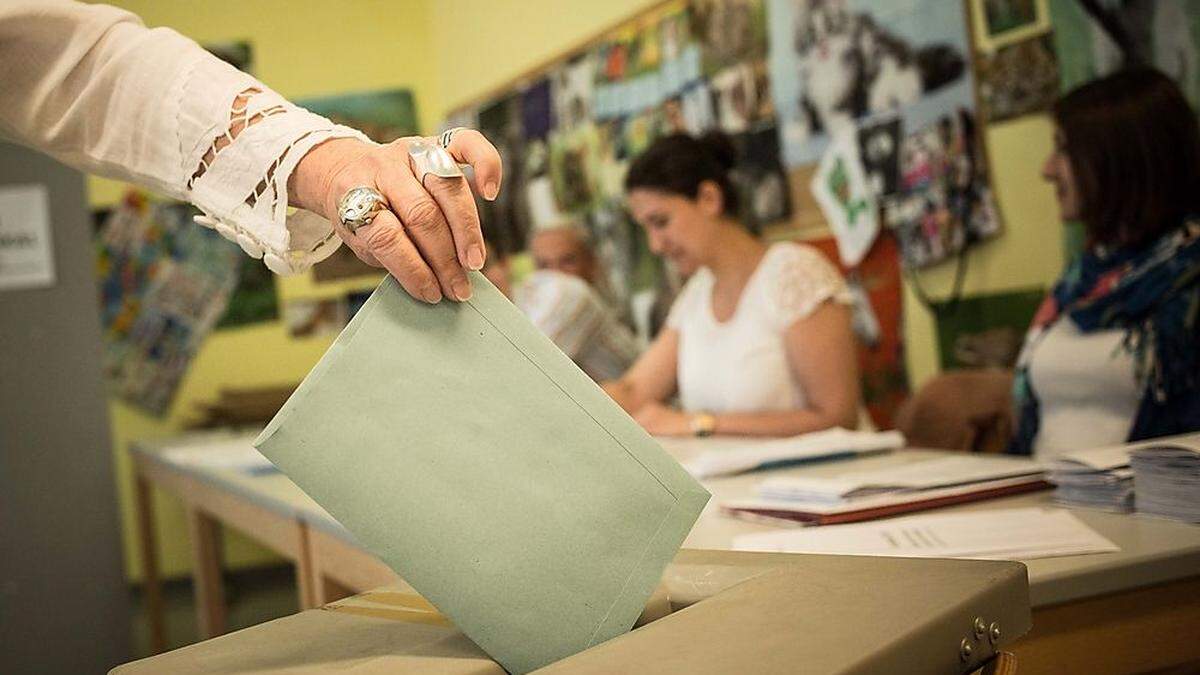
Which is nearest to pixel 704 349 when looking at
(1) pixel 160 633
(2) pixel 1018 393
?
(2) pixel 1018 393

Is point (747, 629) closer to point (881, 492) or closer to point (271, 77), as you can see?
point (881, 492)

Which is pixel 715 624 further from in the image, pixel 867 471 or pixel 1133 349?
pixel 1133 349

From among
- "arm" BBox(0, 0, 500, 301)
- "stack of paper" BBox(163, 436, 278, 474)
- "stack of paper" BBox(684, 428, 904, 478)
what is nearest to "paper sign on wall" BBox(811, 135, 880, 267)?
"stack of paper" BBox(684, 428, 904, 478)

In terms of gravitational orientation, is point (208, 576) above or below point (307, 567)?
below

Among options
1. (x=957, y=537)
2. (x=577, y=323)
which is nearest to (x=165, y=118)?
(x=957, y=537)

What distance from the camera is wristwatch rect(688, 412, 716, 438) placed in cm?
276

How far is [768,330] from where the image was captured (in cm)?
297

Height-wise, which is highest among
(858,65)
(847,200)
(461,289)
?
(858,65)

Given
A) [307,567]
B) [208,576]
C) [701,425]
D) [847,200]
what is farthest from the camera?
[208,576]

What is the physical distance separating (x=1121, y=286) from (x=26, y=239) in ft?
8.49

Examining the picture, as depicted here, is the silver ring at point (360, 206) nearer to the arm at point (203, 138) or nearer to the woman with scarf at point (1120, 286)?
the arm at point (203, 138)

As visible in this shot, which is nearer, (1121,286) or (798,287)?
(1121,286)

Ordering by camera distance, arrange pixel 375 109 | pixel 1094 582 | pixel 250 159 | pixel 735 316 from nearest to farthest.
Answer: pixel 250 159
pixel 1094 582
pixel 735 316
pixel 375 109

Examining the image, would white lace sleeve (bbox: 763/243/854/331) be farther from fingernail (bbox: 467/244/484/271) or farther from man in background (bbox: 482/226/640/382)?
fingernail (bbox: 467/244/484/271)
